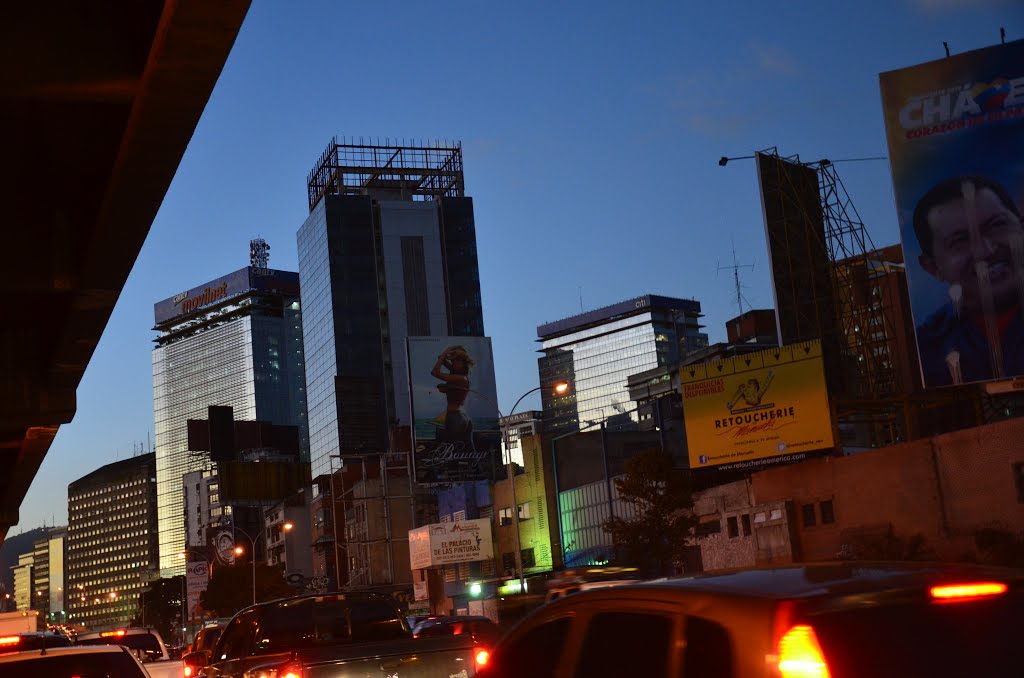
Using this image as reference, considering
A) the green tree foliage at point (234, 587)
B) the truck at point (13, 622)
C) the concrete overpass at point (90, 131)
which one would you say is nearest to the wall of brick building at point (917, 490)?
the truck at point (13, 622)

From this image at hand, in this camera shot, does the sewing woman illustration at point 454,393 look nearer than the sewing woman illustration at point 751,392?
No

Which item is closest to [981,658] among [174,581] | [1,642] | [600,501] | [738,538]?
[1,642]

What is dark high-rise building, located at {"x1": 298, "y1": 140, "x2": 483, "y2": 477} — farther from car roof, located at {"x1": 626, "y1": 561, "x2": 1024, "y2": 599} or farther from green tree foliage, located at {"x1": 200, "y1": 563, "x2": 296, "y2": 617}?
car roof, located at {"x1": 626, "y1": 561, "x2": 1024, "y2": 599}

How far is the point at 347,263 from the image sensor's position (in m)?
172

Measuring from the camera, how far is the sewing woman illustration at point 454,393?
9300cm

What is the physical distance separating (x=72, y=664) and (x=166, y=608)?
188 metres

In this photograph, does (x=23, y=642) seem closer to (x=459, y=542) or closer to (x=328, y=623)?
(x=328, y=623)

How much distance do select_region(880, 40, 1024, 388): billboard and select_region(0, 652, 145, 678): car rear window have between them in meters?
42.7

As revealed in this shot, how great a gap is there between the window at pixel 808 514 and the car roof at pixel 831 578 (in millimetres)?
48916

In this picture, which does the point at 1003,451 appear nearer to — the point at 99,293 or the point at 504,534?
the point at 99,293

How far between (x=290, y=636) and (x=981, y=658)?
1043cm

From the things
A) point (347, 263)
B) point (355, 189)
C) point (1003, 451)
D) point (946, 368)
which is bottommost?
point (1003, 451)

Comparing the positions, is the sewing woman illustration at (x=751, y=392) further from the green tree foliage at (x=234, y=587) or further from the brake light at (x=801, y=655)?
the green tree foliage at (x=234, y=587)

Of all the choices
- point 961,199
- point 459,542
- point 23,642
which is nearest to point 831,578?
point 23,642
